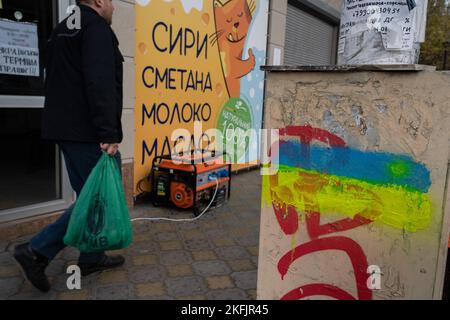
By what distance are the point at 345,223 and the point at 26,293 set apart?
2156mm

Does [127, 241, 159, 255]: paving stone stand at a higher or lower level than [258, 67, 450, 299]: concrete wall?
lower

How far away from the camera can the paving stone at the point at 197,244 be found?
12.0 ft

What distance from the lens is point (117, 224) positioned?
2.64 metres

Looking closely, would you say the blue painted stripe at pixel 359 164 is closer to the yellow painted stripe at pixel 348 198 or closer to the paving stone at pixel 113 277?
the yellow painted stripe at pixel 348 198

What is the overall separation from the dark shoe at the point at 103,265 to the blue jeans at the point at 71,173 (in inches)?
11.2

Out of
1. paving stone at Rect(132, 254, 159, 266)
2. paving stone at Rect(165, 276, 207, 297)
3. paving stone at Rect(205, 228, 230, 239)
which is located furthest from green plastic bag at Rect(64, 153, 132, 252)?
paving stone at Rect(205, 228, 230, 239)

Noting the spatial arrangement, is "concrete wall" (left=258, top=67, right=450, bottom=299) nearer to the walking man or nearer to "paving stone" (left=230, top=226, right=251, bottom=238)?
the walking man

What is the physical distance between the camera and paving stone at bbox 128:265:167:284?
3.02 meters

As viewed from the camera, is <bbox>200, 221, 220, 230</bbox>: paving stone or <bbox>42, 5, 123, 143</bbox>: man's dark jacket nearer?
<bbox>42, 5, 123, 143</bbox>: man's dark jacket

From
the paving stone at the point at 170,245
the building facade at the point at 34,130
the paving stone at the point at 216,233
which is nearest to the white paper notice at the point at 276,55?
the building facade at the point at 34,130

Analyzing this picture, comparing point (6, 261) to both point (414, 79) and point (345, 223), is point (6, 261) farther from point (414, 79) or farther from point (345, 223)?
point (414, 79)

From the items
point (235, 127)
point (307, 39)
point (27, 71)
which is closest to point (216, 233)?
point (27, 71)

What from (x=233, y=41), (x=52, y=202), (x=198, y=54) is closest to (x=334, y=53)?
(x=233, y=41)

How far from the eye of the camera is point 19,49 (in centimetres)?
364
